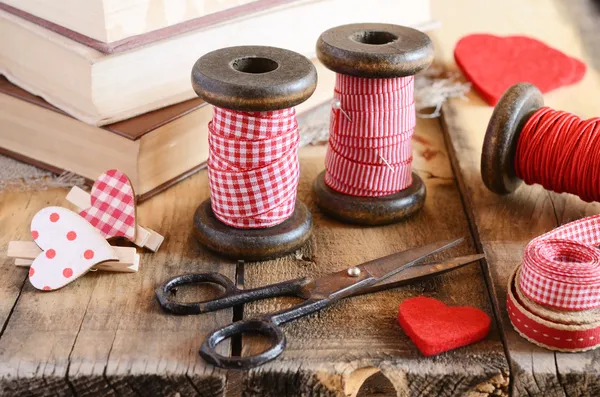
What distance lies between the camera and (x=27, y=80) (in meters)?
1.44

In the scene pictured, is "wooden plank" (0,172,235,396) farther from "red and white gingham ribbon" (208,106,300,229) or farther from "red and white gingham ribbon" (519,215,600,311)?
"red and white gingham ribbon" (519,215,600,311)

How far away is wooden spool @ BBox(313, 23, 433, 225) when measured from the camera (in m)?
1.20

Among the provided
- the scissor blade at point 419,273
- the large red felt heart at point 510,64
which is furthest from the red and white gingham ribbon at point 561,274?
the large red felt heart at point 510,64

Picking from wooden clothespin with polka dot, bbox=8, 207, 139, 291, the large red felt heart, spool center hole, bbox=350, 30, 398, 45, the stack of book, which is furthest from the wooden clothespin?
the large red felt heart

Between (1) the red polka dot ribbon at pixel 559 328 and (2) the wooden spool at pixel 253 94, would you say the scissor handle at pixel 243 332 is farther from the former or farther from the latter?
(1) the red polka dot ribbon at pixel 559 328

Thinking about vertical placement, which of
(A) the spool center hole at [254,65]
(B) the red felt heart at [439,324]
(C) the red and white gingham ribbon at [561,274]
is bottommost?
(B) the red felt heart at [439,324]

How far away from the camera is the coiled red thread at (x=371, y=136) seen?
49.9 inches

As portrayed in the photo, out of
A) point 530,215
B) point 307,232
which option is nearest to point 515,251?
point 530,215

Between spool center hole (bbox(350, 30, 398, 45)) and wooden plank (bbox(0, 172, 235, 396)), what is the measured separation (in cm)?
41

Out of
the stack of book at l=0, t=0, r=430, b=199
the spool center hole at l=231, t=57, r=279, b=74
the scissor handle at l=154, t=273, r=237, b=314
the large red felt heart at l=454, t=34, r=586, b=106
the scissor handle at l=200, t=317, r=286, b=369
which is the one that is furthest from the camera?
the large red felt heart at l=454, t=34, r=586, b=106

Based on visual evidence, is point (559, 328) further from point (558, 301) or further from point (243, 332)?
point (243, 332)

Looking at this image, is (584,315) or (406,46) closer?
(584,315)

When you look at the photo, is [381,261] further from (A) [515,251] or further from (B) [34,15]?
(B) [34,15]

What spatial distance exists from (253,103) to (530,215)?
1.72 ft
